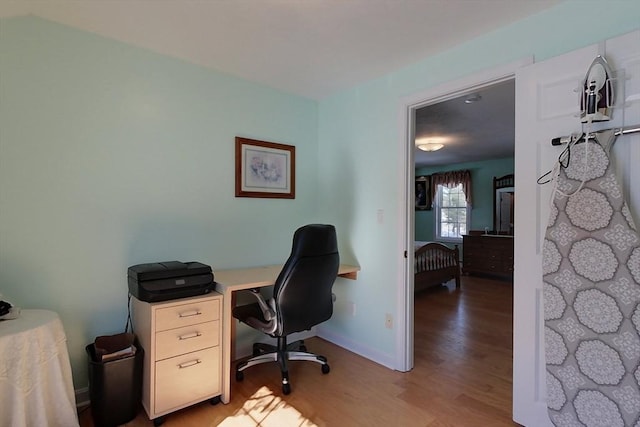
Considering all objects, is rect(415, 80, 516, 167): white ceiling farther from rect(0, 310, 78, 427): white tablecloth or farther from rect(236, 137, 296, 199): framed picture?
rect(0, 310, 78, 427): white tablecloth

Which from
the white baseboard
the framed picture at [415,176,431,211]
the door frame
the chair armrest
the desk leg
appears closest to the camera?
the desk leg

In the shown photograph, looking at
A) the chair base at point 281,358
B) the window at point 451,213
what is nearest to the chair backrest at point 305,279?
the chair base at point 281,358

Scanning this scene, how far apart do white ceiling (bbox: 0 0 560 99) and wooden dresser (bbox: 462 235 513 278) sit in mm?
4505

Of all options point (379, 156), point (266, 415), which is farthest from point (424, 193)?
point (266, 415)

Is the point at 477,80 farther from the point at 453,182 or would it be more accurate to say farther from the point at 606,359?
the point at 453,182

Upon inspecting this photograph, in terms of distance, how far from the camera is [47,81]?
6.09ft

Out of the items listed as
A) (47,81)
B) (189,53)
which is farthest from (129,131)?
(189,53)

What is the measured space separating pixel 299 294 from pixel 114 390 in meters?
1.11

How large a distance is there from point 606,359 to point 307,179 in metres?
2.37

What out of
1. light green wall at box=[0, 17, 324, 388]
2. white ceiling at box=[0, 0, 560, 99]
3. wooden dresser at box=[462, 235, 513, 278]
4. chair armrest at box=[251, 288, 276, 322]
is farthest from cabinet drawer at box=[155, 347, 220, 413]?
wooden dresser at box=[462, 235, 513, 278]

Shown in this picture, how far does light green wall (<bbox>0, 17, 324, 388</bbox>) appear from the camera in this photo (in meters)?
1.79

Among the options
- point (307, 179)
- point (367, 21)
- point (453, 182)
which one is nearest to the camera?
point (367, 21)

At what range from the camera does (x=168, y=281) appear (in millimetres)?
1821

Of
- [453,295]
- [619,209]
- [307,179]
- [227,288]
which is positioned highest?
[307,179]
